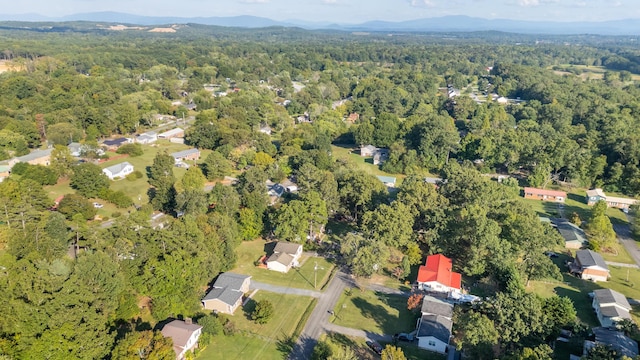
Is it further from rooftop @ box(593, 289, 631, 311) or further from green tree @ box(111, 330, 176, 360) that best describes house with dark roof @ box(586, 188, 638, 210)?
green tree @ box(111, 330, 176, 360)

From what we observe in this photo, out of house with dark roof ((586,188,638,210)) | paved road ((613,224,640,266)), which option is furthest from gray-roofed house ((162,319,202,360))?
house with dark roof ((586,188,638,210))

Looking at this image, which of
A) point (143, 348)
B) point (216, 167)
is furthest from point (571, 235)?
point (216, 167)

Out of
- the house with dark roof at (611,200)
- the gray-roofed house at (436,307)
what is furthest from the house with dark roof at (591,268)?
the house with dark roof at (611,200)

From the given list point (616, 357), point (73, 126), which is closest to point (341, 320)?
point (616, 357)

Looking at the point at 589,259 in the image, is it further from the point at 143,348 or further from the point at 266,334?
the point at 143,348

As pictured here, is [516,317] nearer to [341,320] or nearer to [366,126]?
[341,320]

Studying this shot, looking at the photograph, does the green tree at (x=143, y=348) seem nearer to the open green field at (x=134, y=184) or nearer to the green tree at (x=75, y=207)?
the green tree at (x=75, y=207)
